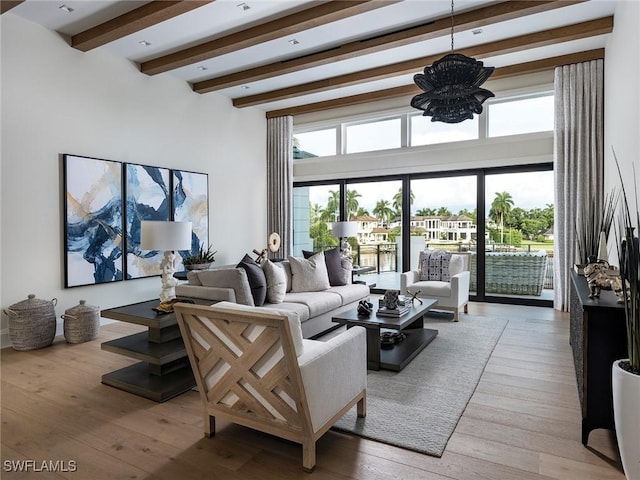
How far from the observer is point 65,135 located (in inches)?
183

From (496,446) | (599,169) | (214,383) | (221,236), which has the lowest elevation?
(496,446)

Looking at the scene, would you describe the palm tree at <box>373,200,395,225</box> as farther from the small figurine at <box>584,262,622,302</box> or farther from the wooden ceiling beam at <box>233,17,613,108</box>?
the small figurine at <box>584,262,622,302</box>

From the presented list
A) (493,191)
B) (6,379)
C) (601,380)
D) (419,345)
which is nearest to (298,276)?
(419,345)

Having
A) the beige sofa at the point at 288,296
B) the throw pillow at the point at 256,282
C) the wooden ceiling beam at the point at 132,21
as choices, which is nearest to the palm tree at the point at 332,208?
the beige sofa at the point at 288,296

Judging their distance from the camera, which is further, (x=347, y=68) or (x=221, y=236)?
(x=221, y=236)

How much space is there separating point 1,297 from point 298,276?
3.11 metres

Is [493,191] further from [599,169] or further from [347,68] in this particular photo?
[347,68]

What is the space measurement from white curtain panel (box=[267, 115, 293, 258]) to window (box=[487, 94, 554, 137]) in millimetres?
3634

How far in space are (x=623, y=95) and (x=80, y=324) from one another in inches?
233

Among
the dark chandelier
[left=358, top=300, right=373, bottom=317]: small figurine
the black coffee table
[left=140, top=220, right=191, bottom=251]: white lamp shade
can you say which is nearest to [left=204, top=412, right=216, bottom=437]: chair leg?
[left=140, top=220, right=191, bottom=251]: white lamp shade

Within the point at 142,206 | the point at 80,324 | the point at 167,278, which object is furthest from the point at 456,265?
the point at 80,324

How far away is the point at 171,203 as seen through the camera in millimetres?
5898

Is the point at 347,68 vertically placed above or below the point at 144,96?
above

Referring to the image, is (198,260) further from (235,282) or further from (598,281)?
(598,281)
